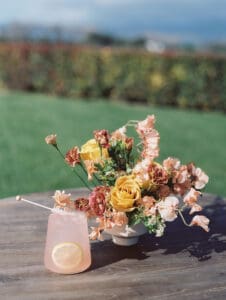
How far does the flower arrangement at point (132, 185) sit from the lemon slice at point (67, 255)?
79mm

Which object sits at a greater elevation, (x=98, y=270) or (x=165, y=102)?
(x=98, y=270)

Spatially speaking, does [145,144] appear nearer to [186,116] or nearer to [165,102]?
[186,116]

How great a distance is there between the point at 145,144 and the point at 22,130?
16.5 ft

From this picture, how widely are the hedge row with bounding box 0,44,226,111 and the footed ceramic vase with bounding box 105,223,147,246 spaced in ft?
24.3

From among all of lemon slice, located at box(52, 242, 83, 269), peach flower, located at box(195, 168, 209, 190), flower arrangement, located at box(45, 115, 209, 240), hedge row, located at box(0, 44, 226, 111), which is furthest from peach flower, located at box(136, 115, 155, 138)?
hedge row, located at box(0, 44, 226, 111)

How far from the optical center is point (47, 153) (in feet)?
18.6

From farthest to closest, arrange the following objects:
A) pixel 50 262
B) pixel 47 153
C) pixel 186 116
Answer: pixel 186 116
pixel 47 153
pixel 50 262

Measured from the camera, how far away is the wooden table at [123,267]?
151cm

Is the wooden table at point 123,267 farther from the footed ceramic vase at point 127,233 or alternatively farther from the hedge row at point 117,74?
the hedge row at point 117,74

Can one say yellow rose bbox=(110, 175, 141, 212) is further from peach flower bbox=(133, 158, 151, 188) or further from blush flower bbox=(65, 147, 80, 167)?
blush flower bbox=(65, 147, 80, 167)

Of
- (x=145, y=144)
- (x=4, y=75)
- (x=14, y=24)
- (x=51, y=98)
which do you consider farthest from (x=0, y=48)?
(x=145, y=144)

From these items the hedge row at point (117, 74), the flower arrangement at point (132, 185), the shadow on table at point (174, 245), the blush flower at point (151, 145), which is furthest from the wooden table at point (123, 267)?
the hedge row at point (117, 74)

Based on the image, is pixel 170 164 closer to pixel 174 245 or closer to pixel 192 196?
pixel 192 196

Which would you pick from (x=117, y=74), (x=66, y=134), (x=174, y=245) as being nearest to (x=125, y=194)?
(x=174, y=245)
